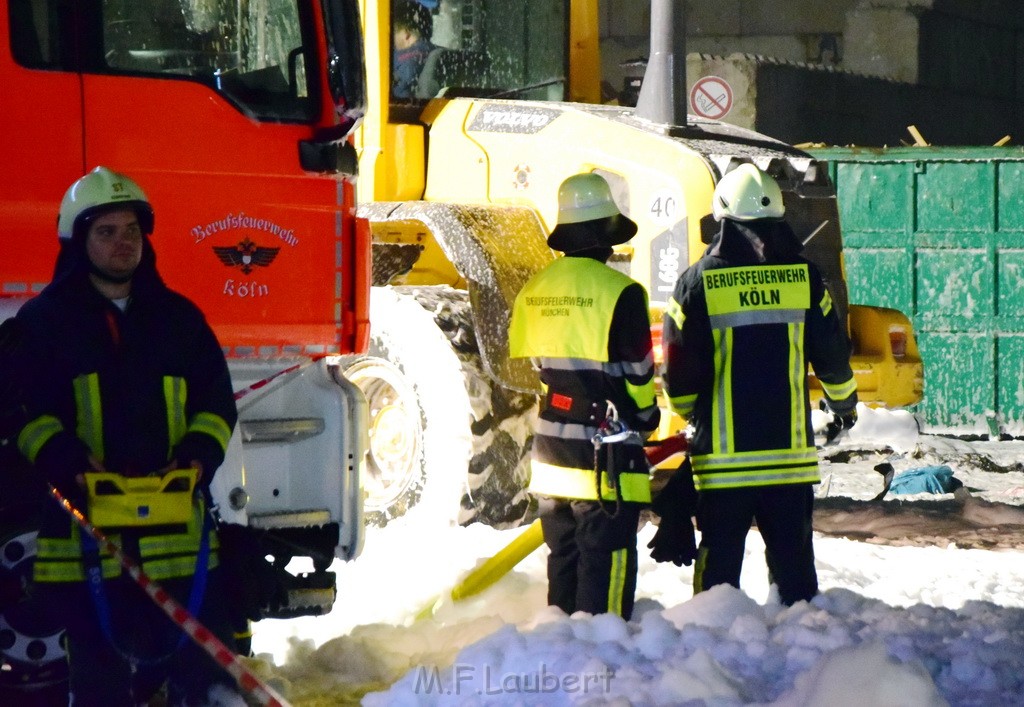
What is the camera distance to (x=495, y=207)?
28.1ft

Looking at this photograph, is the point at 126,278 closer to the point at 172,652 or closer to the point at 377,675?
the point at 172,652

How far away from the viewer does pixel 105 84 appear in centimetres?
536

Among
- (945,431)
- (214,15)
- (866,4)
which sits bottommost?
(945,431)

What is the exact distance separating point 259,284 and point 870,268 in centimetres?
888

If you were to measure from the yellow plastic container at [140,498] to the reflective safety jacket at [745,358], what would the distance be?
1.98 meters

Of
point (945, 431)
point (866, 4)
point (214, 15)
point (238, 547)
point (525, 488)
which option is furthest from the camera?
point (866, 4)

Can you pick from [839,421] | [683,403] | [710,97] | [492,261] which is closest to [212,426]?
[683,403]

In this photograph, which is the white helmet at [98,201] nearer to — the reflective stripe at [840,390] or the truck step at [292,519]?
the truck step at [292,519]

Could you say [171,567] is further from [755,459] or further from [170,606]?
[755,459]

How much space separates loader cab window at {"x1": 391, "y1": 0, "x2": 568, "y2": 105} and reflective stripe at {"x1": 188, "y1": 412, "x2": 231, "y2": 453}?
4317mm

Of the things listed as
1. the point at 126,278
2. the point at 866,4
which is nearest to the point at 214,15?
the point at 126,278

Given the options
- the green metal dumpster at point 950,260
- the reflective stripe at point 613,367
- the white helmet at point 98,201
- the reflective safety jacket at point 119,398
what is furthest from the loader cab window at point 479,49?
the green metal dumpster at point 950,260

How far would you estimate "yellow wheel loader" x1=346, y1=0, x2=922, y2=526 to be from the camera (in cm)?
816

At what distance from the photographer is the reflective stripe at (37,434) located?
4.54 m
